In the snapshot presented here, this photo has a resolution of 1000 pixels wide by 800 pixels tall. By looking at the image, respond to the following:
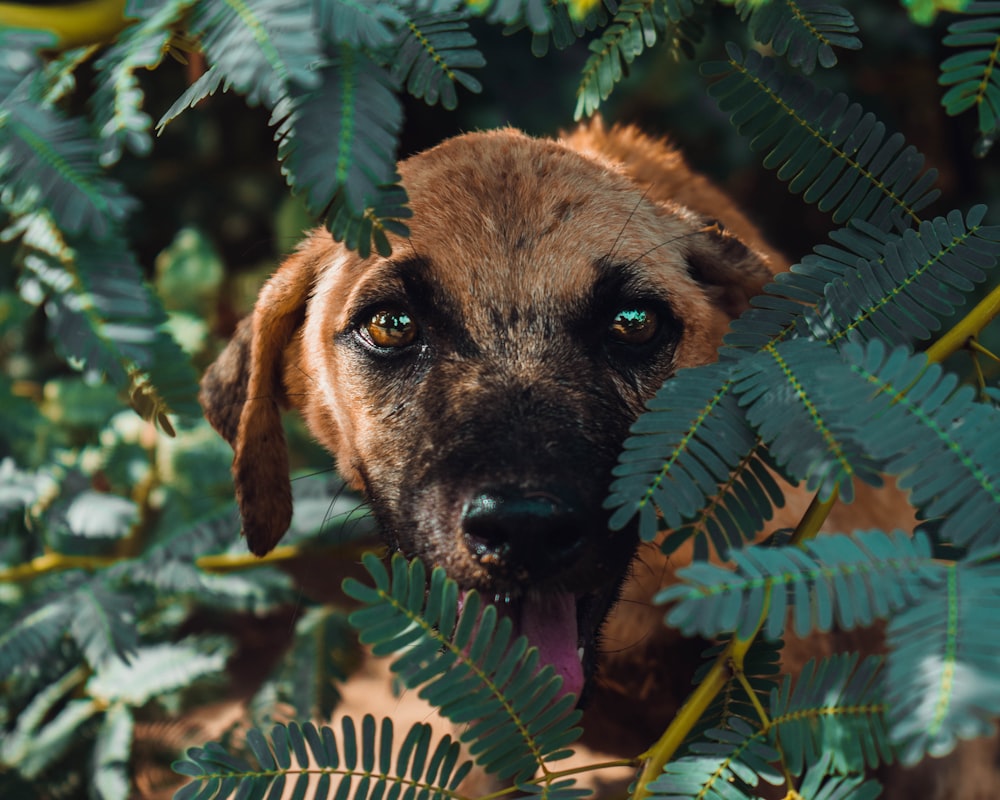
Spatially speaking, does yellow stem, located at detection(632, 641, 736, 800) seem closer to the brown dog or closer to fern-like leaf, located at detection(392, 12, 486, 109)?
the brown dog

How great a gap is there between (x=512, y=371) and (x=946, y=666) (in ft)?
4.35

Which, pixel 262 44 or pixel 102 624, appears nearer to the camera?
pixel 262 44

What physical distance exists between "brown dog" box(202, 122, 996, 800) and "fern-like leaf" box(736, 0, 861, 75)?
0.76 meters

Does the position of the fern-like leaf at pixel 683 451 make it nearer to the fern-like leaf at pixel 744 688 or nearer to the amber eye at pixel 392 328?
the fern-like leaf at pixel 744 688

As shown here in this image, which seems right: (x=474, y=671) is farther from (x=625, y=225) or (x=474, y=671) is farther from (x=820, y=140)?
(x=625, y=225)

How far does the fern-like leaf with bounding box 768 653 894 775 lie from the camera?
1.29 m

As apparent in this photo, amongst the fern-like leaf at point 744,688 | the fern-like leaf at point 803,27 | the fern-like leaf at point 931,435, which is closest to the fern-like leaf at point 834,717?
the fern-like leaf at point 744,688

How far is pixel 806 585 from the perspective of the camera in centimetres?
125

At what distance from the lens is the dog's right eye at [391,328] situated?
8.10 ft

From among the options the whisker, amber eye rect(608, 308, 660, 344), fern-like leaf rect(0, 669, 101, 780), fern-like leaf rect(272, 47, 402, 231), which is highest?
fern-like leaf rect(272, 47, 402, 231)

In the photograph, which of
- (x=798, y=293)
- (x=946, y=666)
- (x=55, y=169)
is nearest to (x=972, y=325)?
(x=798, y=293)

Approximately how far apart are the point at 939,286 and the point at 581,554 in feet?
2.65

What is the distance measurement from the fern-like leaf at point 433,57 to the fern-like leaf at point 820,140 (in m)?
0.52

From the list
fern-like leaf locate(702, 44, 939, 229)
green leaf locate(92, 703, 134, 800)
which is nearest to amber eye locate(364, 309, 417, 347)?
fern-like leaf locate(702, 44, 939, 229)
